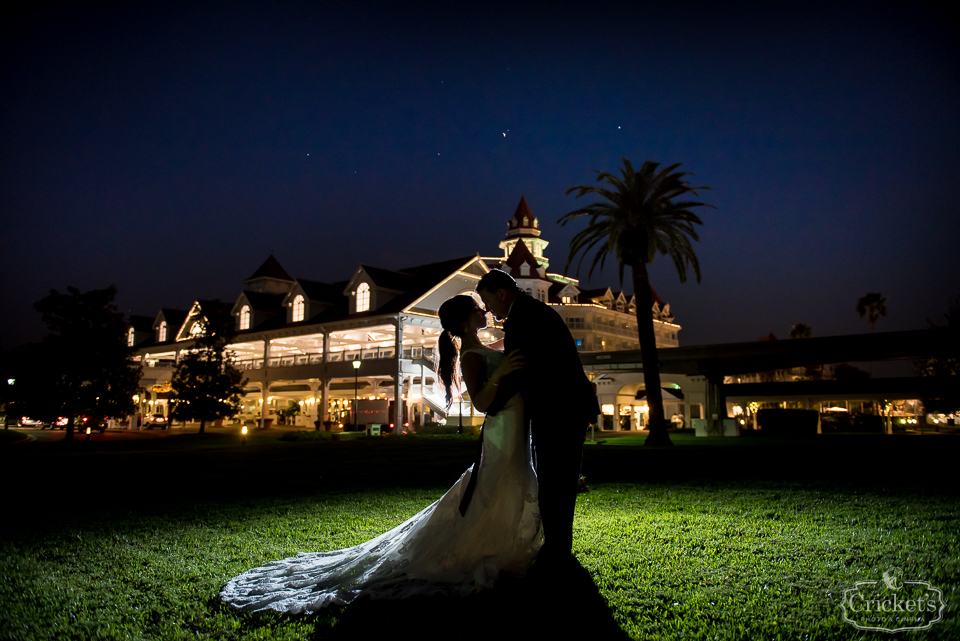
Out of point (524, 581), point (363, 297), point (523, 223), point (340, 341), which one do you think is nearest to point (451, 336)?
point (524, 581)

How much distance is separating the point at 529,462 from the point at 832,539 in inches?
126

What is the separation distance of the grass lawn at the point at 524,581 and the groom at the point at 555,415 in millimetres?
476

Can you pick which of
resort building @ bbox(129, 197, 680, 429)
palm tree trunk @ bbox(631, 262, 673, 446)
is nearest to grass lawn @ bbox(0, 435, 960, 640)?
palm tree trunk @ bbox(631, 262, 673, 446)

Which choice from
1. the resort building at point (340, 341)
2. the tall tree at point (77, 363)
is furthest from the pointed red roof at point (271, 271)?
the tall tree at point (77, 363)

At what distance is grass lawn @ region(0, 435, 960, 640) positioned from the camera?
3.74 metres

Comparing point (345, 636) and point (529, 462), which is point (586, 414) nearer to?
point (529, 462)

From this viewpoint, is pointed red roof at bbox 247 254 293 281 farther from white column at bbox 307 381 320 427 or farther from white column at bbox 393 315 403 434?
white column at bbox 393 315 403 434

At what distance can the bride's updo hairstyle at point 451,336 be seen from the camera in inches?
192

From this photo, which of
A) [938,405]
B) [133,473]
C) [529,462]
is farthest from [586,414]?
[938,405]

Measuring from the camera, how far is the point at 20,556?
19.0ft

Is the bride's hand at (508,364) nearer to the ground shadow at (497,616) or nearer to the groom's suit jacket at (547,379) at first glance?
the groom's suit jacket at (547,379)

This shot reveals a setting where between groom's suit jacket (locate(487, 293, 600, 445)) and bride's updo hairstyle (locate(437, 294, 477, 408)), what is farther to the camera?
bride's updo hairstyle (locate(437, 294, 477, 408))

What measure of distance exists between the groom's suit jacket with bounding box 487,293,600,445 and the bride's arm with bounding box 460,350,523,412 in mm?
43

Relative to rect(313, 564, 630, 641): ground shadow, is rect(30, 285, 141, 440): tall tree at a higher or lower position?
higher
